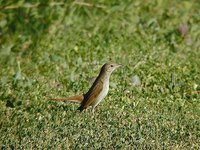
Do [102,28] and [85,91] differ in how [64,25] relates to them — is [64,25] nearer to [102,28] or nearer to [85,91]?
[102,28]

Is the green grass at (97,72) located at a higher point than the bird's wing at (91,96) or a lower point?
lower

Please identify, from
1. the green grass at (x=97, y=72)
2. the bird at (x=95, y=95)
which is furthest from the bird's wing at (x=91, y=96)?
the green grass at (x=97, y=72)

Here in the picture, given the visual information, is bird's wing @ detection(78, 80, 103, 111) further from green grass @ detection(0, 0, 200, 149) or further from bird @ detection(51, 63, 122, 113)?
green grass @ detection(0, 0, 200, 149)

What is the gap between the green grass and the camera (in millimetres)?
7418

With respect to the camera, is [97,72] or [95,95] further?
[97,72]

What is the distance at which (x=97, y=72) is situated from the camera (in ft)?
31.7

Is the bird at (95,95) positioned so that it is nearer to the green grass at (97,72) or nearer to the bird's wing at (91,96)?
the bird's wing at (91,96)

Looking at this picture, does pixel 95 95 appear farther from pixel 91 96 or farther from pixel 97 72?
pixel 97 72

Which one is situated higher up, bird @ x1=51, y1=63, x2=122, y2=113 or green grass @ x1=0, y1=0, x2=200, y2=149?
bird @ x1=51, y1=63, x2=122, y2=113

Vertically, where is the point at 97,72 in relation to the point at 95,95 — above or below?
below

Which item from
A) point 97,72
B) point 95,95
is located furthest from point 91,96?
point 97,72

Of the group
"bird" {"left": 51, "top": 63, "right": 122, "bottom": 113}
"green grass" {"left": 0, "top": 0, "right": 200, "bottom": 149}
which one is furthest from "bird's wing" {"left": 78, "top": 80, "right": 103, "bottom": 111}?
"green grass" {"left": 0, "top": 0, "right": 200, "bottom": 149}

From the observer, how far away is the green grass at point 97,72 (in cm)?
742

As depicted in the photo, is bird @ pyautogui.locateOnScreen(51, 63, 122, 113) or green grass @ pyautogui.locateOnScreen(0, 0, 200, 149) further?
bird @ pyautogui.locateOnScreen(51, 63, 122, 113)
